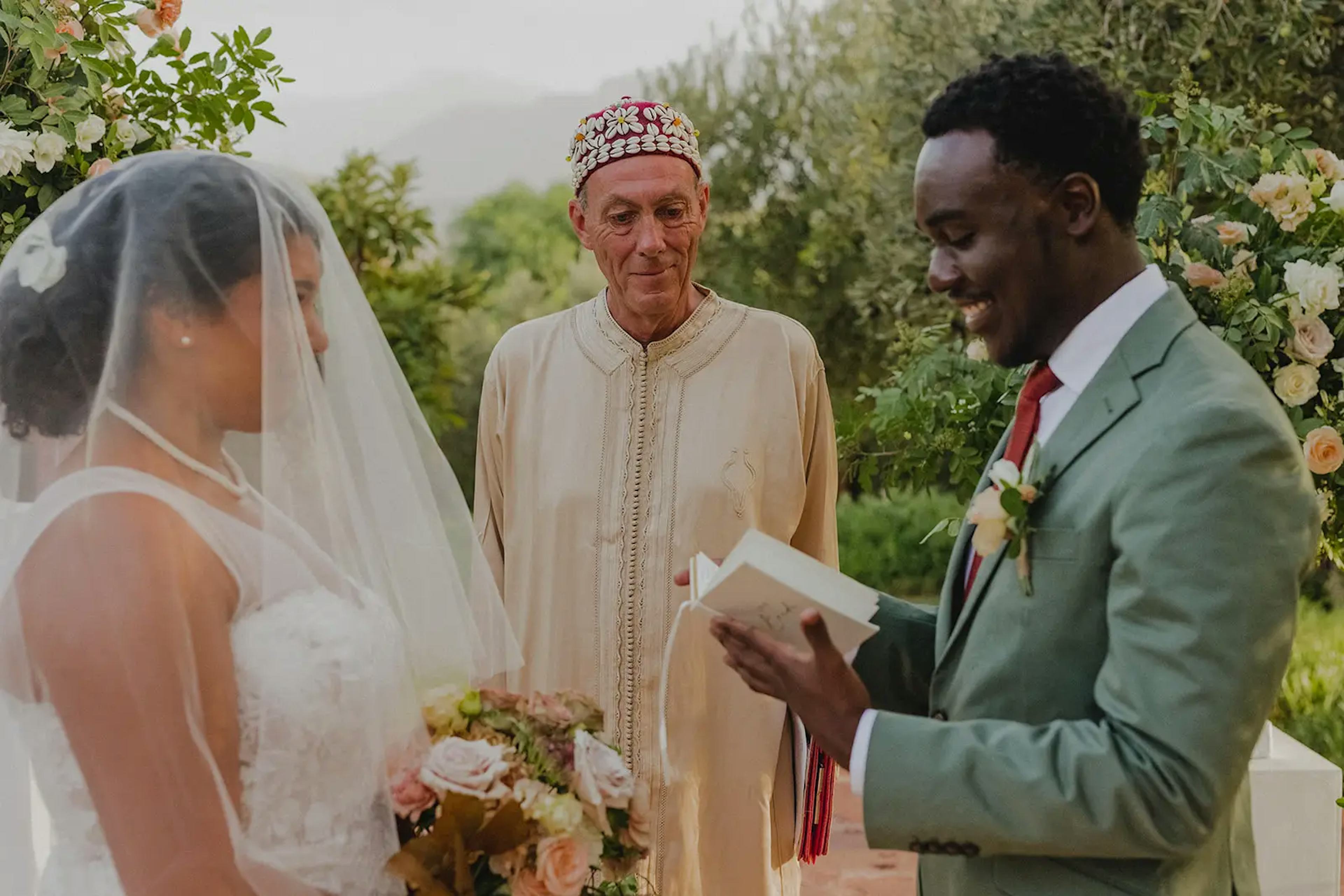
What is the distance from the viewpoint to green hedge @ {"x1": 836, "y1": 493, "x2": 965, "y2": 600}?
34.7ft

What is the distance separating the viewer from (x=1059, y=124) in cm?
171

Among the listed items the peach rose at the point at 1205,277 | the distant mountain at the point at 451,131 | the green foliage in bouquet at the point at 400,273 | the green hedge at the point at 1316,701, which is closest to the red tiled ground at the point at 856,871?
the green hedge at the point at 1316,701

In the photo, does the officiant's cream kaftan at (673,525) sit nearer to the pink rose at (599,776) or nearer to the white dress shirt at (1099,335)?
the pink rose at (599,776)

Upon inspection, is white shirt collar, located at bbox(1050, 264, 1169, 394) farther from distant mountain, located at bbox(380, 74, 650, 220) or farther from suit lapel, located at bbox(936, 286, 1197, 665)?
distant mountain, located at bbox(380, 74, 650, 220)

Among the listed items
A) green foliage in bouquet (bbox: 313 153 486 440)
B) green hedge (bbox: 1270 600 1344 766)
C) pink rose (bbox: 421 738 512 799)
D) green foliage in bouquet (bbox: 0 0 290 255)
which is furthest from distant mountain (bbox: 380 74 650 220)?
pink rose (bbox: 421 738 512 799)

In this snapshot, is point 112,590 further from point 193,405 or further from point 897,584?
point 897,584

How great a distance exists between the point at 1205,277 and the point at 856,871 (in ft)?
9.79

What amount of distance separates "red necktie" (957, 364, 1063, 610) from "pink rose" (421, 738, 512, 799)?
702 millimetres

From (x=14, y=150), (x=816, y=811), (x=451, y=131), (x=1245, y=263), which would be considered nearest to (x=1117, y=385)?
(x=816, y=811)

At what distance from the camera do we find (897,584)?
35.1 ft

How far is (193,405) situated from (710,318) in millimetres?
1492

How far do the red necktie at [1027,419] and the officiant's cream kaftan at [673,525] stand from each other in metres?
1.09

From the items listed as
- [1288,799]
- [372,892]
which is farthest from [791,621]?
[1288,799]

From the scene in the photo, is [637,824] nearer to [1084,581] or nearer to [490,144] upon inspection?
[1084,581]
